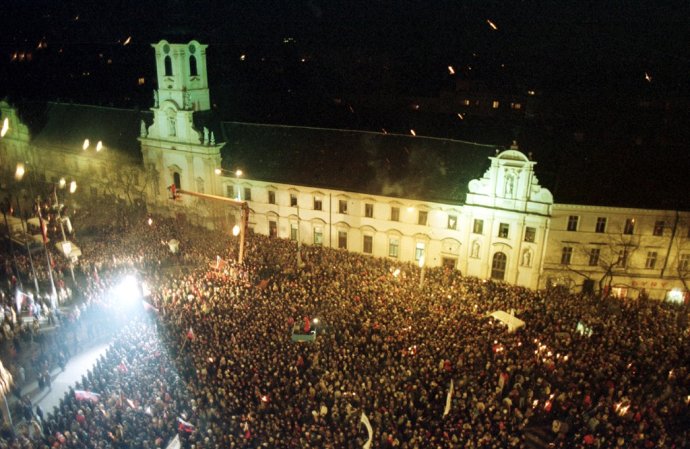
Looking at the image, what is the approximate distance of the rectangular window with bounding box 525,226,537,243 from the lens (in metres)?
35.6

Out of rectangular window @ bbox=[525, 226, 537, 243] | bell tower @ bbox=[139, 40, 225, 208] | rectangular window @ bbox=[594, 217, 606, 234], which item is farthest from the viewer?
bell tower @ bbox=[139, 40, 225, 208]

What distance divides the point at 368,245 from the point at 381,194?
463cm

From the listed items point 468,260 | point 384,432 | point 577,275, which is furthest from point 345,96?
point 384,432

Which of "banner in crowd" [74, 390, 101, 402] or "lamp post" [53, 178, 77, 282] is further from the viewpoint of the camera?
"lamp post" [53, 178, 77, 282]

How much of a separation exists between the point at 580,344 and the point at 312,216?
75.7 feet

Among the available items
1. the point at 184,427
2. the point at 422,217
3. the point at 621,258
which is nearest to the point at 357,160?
the point at 422,217

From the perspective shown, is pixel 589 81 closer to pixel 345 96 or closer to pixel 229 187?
pixel 345 96

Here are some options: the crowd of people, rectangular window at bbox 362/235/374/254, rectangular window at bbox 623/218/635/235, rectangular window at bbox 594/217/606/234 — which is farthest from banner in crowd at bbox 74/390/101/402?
rectangular window at bbox 623/218/635/235

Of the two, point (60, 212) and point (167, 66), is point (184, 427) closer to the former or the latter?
point (60, 212)

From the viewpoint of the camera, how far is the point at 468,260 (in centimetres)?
3800

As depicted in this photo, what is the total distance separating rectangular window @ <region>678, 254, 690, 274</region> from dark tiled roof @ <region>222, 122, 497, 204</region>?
46.5 ft

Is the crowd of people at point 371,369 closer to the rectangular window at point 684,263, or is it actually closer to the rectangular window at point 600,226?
the rectangular window at point 684,263

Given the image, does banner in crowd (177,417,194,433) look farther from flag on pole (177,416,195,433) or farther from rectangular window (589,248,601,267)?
rectangular window (589,248,601,267)

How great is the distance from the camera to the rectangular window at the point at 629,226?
1333 inches
